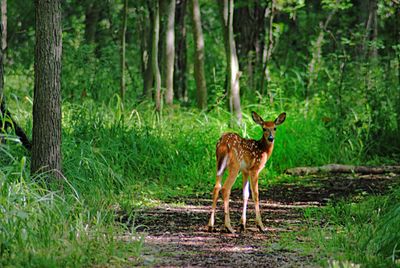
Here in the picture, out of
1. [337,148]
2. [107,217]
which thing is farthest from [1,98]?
[337,148]

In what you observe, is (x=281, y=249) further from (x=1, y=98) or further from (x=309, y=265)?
(x=1, y=98)

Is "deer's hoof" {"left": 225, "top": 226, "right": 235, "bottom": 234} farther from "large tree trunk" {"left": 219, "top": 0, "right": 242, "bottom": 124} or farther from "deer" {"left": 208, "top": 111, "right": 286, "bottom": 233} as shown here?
"large tree trunk" {"left": 219, "top": 0, "right": 242, "bottom": 124}

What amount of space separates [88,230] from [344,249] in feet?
7.16

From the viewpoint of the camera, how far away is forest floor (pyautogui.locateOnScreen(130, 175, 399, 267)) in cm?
678

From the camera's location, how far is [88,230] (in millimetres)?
6941

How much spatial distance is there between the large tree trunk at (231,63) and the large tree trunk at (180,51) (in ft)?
11.8

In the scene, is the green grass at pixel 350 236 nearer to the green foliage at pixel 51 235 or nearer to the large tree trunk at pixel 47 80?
the green foliage at pixel 51 235

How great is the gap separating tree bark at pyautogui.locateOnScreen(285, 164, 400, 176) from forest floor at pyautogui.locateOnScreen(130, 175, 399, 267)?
8.4 inches

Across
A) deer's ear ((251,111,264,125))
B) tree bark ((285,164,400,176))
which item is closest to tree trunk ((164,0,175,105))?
tree bark ((285,164,400,176))

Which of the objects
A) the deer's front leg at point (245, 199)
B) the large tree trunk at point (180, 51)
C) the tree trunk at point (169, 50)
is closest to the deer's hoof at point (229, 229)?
the deer's front leg at point (245, 199)

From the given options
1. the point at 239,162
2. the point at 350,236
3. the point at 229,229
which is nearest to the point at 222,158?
the point at 239,162

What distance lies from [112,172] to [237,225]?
1.96 meters

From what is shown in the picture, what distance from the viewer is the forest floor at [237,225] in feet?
22.2

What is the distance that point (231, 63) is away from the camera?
44.1ft
